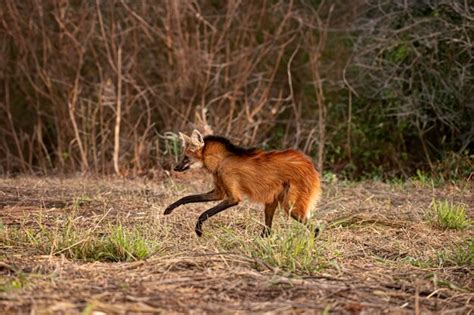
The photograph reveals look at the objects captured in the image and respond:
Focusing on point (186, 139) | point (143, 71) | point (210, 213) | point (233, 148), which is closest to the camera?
point (210, 213)

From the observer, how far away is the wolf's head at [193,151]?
6.40 metres

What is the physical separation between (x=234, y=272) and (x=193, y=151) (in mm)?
2414

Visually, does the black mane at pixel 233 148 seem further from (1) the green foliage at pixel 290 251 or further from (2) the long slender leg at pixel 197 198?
(1) the green foliage at pixel 290 251

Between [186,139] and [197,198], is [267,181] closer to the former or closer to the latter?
[197,198]

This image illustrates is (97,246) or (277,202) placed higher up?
(97,246)

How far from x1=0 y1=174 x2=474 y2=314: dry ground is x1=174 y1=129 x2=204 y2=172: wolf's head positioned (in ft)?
1.37

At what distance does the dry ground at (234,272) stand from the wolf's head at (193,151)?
42 cm

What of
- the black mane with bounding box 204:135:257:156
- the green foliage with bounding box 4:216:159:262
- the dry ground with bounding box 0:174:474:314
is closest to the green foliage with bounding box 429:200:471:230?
the dry ground with bounding box 0:174:474:314

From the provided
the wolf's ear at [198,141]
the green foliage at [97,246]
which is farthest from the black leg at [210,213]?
the green foliage at [97,246]

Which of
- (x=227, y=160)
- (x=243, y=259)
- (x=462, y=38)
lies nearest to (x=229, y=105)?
(x=462, y=38)

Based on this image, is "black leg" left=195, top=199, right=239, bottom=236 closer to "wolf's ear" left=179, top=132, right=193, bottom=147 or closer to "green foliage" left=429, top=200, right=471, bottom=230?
"wolf's ear" left=179, top=132, right=193, bottom=147

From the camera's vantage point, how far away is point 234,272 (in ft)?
13.5

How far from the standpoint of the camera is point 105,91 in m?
12.2

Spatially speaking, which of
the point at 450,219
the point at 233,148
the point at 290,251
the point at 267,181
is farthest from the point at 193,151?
the point at 290,251
